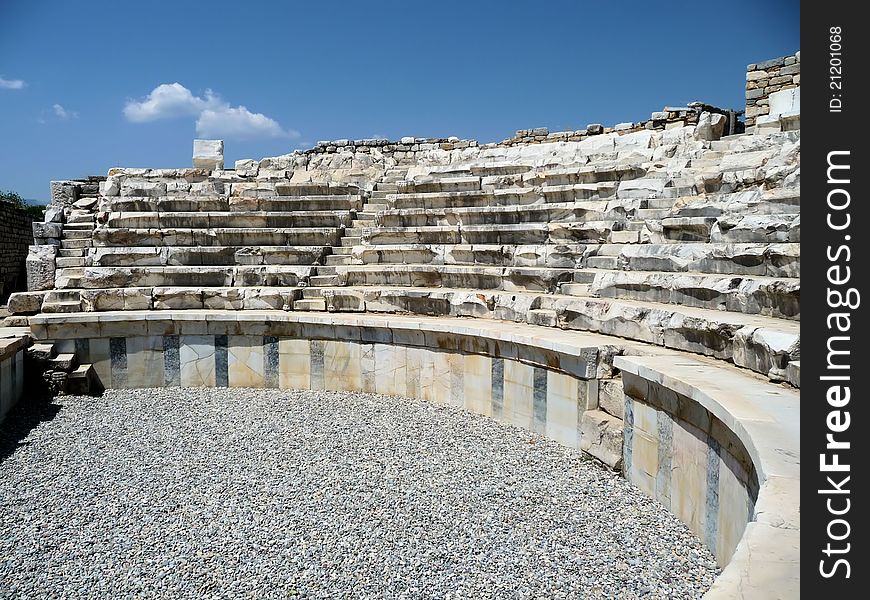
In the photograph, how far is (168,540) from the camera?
152 inches

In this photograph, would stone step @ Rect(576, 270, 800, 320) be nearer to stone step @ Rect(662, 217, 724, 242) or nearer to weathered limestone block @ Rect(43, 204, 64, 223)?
stone step @ Rect(662, 217, 724, 242)

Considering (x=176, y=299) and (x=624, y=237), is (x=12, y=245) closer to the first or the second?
(x=176, y=299)

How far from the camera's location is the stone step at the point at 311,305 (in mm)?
8430

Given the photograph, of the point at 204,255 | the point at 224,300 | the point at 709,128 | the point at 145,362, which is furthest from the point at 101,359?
the point at 709,128

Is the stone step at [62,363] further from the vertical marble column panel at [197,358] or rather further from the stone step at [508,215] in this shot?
the stone step at [508,215]

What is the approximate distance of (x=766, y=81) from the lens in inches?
450

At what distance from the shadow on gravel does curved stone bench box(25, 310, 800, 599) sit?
0.88 meters

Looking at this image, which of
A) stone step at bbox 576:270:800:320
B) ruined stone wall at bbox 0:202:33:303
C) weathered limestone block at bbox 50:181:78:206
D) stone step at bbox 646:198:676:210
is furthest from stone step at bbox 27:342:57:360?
ruined stone wall at bbox 0:202:33:303

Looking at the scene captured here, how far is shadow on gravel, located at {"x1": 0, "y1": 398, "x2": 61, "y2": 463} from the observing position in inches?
226

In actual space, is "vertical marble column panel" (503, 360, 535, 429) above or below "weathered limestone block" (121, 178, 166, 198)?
below

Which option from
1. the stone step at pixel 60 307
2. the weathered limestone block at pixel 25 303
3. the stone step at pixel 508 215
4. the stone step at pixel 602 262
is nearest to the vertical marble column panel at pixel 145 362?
the stone step at pixel 60 307

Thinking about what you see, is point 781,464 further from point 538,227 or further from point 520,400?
point 538,227

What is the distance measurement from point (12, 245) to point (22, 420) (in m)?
13.6
